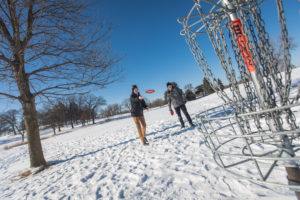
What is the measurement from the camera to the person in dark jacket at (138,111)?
467 cm

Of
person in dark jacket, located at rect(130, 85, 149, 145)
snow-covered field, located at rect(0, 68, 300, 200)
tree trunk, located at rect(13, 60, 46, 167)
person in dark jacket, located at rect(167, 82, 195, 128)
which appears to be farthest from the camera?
person in dark jacket, located at rect(167, 82, 195, 128)

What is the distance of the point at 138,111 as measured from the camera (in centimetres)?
475

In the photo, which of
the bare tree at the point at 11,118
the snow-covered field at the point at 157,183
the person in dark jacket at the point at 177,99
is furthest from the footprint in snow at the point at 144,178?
the bare tree at the point at 11,118

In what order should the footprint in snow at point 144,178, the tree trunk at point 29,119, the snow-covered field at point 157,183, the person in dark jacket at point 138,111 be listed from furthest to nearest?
the person in dark jacket at point 138,111
the tree trunk at point 29,119
the footprint in snow at point 144,178
the snow-covered field at point 157,183

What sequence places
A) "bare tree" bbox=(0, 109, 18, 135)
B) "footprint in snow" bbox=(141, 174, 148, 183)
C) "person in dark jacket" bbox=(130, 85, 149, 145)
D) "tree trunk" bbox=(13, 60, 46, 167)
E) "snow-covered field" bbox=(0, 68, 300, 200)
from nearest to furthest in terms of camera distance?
"snow-covered field" bbox=(0, 68, 300, 200), "footprint in snow" bbox=(141, 174, 148, 183), "tree trunk" bbox=(13, 60, 46, 167), "person in dark jacket" bbox=(130, 85, 149, 145), "bare tree" bbox=(0, 109, 18, 135)

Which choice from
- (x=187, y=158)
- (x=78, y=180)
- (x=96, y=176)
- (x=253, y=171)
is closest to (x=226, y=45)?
(x=253, y=171)

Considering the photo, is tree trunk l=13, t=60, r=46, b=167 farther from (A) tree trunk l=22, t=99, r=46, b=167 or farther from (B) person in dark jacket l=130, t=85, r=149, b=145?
(B) person in dark jacket l=130, t=85, r=149, b=145

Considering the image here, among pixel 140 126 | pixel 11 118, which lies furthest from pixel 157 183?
pixel 11 118

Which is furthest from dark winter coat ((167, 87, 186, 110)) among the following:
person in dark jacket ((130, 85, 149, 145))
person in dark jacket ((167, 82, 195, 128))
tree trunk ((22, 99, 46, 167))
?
tree trunk ((22, 99, 46, 167))

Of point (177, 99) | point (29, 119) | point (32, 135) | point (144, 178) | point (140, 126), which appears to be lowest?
point (144, 178)

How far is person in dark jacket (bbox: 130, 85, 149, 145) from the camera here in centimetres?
467

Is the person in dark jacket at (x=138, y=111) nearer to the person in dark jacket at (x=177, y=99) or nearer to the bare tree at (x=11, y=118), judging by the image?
the person in dark jacket at (x=177, y=99)

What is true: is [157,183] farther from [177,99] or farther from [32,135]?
[32,135]

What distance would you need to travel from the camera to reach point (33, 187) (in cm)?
329
